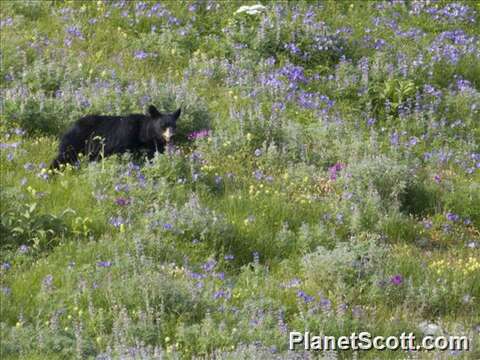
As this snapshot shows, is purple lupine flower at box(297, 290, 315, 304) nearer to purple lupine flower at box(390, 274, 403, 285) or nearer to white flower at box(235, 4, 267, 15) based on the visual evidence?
purple lupine flower at box(390, 274, 403, 285)

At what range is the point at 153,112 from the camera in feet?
37.9

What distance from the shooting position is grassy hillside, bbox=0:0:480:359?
327 inches

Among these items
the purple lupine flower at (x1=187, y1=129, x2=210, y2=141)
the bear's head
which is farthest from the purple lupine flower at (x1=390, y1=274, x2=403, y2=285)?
the purple lupine flower at (x1=187, y1=129, x2=210, y2=141)

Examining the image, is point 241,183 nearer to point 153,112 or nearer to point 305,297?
point 153,112

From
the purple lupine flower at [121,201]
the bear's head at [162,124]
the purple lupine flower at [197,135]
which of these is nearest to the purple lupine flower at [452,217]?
the purple lupine flower at [197,135]

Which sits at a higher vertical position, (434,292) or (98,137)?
(98,137)

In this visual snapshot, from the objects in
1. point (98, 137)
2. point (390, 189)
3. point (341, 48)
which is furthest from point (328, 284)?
point (341, 48)

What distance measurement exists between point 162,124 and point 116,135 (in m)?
0.54

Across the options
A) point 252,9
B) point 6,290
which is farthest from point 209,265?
point 252,9

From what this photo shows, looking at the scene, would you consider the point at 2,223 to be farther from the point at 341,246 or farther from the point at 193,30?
the point at 193,30

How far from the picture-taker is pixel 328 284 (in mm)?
9070

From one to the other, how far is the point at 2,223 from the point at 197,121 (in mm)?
3794

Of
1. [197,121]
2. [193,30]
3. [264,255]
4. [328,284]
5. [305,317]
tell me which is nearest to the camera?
[305,317]

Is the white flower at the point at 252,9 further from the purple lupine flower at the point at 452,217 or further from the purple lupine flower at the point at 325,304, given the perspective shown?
the purple lupine flower at the point at 325,304
